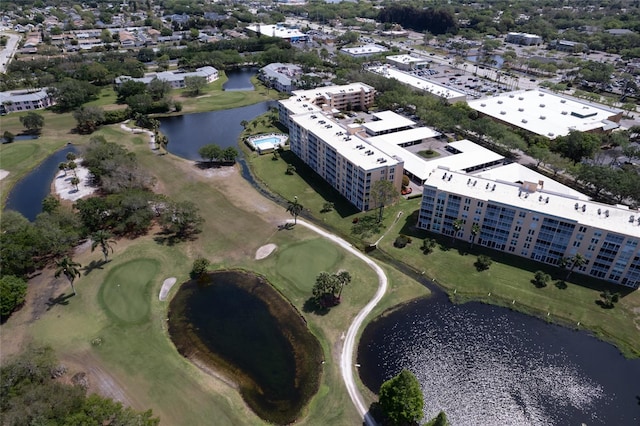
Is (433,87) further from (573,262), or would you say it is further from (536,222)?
(573,262)

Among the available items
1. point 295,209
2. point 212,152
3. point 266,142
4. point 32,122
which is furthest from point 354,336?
point 32,122

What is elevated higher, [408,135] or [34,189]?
[408,135]

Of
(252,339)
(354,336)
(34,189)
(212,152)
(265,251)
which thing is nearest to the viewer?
(354,336)

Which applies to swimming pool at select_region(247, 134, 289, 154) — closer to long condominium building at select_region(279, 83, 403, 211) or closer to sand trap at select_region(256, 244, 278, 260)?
long condominium building at select_region(279, 83, 403, 211)

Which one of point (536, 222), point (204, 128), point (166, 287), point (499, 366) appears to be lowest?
point (166, 287)

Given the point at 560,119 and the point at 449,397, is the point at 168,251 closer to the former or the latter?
the point at 449,397

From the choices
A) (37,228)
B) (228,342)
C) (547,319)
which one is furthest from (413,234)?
(37,228)

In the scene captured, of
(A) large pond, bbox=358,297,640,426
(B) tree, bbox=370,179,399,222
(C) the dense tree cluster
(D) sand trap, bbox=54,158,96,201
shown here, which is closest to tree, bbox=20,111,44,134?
(D) sand trap, bbox=54,158,96,201

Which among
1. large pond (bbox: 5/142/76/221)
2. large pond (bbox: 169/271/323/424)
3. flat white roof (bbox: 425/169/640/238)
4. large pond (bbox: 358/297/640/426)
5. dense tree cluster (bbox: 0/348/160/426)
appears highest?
flat white roof (bbox: 425/169/640/238)
